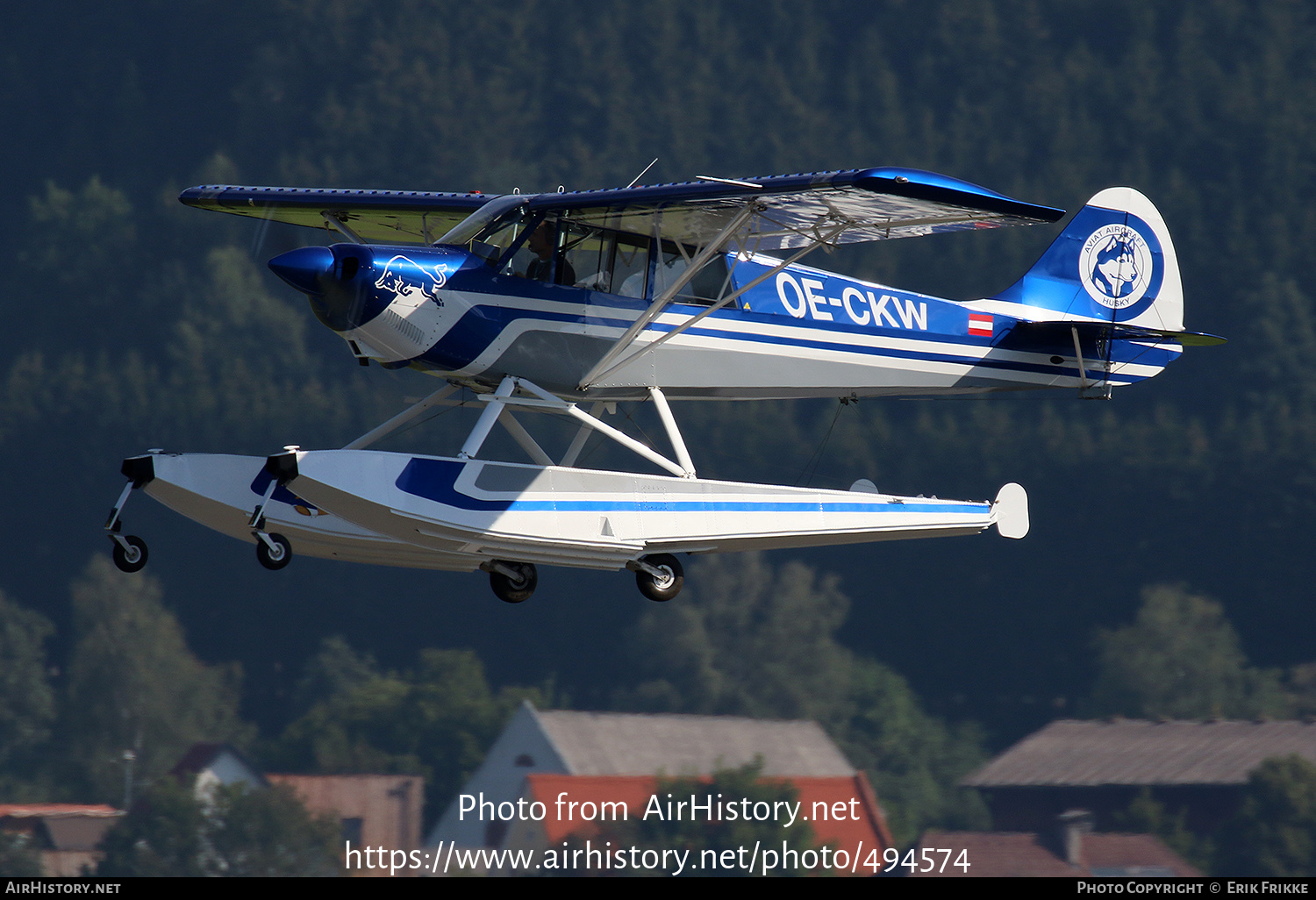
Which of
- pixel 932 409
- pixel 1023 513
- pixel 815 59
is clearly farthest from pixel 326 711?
pixel 815 59

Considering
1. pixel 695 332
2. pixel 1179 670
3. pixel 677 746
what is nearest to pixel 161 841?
pixel 677 746

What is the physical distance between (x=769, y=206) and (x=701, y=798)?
84.7 ft

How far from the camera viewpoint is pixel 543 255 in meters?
13.6

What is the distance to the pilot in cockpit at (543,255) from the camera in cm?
1360

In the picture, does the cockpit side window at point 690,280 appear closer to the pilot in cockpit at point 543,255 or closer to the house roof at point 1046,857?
the pilot in cockpit at point 543,255

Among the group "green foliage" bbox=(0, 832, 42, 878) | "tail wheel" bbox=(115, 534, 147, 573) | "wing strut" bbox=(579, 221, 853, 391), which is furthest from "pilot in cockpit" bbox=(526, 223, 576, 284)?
"green foliage" bbox=(0, 832, 42, 878)

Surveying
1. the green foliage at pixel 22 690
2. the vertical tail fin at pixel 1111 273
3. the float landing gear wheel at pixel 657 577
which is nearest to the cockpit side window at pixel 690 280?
the float landing gear wheel at pixel 657 577

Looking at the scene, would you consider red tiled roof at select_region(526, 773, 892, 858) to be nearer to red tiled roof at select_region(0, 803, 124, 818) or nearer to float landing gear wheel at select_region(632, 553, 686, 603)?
red tiled roof at select_region(0, 803, 124, 818)

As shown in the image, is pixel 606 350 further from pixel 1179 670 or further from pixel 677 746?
pixel 1179 670

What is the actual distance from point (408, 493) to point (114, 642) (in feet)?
162

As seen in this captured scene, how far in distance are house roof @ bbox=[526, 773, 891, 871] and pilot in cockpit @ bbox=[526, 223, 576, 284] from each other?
918 inches

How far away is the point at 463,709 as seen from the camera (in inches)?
1988

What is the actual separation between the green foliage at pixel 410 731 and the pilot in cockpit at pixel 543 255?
109ft
